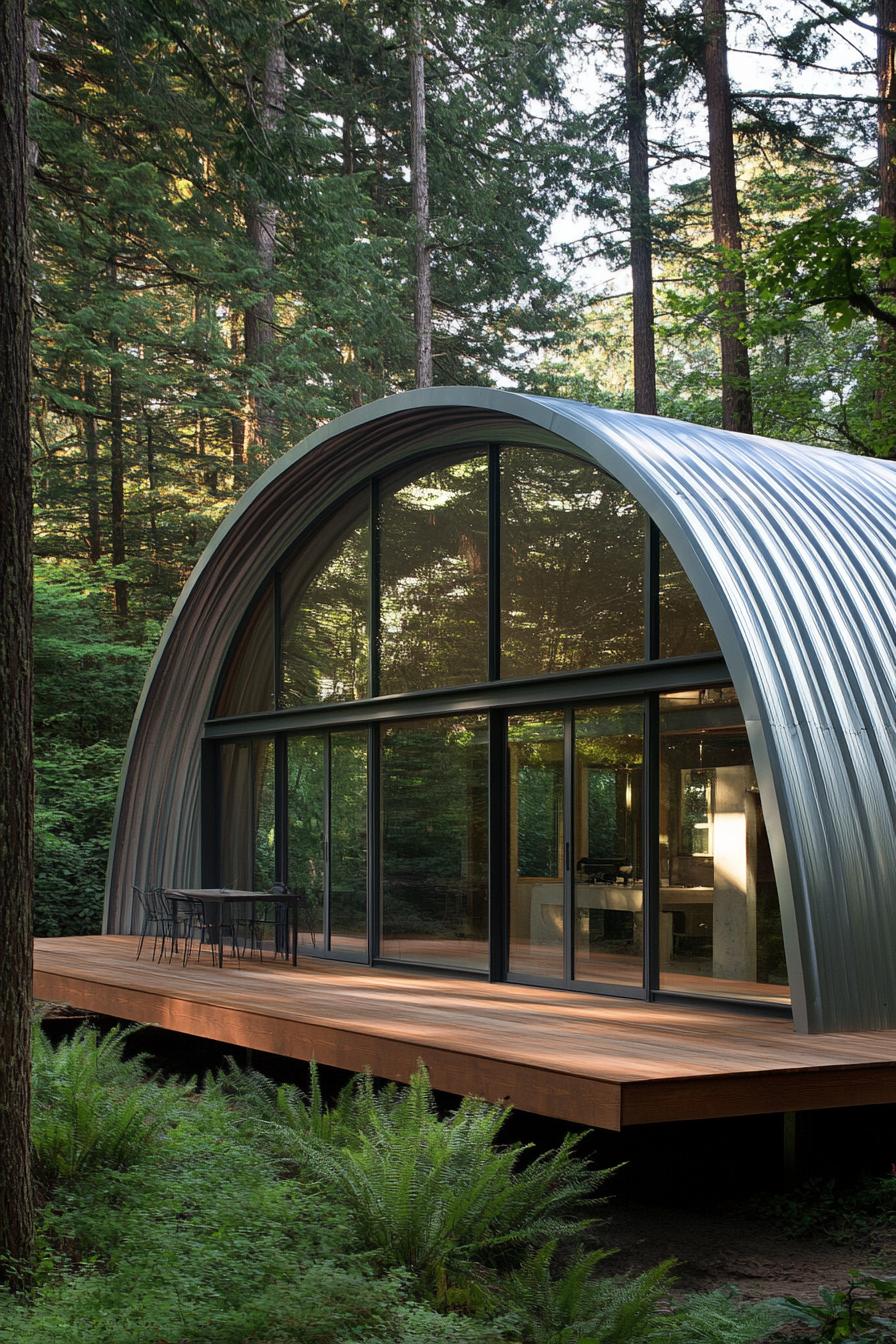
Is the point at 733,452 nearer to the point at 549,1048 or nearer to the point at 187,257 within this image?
the point at 549,1048

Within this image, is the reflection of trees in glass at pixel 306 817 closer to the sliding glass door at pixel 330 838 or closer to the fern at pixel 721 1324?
the sliding glass door at pixel 330 838

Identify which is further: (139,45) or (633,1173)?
(139,45)

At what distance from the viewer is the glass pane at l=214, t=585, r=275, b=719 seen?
14.7 metres

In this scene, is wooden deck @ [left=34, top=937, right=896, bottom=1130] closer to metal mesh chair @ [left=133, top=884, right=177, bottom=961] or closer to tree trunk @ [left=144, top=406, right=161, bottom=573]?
metal mesh chair @ [left=133, top=884, right=177, bottom=961]

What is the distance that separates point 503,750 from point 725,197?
11.4 m

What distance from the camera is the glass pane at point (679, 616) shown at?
9516 mm

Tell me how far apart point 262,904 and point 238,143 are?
808 centimetres

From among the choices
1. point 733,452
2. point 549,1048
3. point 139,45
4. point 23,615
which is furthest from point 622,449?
point 139,45

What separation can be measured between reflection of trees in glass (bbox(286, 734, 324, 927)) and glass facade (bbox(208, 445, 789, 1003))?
23 millimetres

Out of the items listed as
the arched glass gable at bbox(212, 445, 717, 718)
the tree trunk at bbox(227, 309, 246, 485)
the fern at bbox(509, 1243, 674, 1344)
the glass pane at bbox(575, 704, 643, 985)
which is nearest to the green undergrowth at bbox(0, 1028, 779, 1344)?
the fern at bbox(509, 1243, 674, 1344)

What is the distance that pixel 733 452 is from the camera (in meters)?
10.3

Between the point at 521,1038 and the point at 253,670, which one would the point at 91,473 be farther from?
the point at 521,1038

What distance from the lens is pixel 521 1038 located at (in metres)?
7.66

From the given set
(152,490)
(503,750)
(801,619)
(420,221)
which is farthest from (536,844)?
(420,221)
